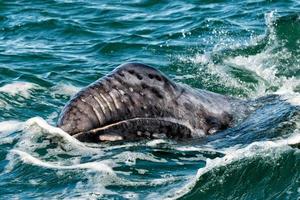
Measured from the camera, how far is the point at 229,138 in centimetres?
1134

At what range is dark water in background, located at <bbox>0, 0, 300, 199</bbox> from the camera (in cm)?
970

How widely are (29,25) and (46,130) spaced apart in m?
10.8

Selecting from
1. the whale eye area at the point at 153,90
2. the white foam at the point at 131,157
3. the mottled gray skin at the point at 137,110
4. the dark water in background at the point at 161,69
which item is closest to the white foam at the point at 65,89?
the dark water in background at the point at 161,69

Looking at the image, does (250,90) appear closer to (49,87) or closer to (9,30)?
(49,87)

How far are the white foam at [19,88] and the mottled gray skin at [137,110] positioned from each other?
13.8 feet

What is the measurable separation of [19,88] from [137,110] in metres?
4.94

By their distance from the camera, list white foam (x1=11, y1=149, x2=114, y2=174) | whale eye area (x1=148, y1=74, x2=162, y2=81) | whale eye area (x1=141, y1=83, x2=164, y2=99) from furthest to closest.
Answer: whale eye area (x1=148, y1=74, x2=162, y2=81) < whale eye area (x1=141, y1=83, x2=164, y2=99) < white foam (x1=11, y1=149, x2=114, y2=174)

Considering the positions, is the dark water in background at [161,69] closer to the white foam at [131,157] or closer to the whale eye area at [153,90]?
the white foam at [131,157]

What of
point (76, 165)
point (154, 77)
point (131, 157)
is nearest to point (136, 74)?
point (154, 77)

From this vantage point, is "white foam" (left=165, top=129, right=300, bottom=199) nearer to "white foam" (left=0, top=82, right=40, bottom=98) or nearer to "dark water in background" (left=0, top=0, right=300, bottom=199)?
"dark water in background" (left=0, top=0, right=300, bottom=199)

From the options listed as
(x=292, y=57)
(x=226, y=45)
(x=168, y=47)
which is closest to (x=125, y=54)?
(x=168, y=47)

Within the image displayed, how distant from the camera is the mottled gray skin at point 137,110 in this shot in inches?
423

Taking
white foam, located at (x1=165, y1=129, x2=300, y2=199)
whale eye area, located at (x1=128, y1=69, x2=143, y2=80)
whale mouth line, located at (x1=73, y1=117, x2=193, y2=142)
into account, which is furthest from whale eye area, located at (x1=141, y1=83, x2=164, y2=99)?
white foam, located at (x1=165, y1=129, x2=300, y2=199)

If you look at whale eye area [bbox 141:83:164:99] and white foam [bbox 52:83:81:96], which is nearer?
whale eye area [bbox 141:83:164:99]
